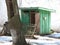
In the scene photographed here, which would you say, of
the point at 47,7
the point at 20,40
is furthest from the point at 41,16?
the point at 20,40

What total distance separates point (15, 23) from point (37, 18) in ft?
10.1

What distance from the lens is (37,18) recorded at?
7883mm

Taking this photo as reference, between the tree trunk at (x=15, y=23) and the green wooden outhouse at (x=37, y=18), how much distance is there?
8.95 ft

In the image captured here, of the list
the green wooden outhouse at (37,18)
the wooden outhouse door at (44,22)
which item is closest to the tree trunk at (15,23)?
the green wooden outhouse at (37,18)

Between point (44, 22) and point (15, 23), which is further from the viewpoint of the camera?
point (44, 22)

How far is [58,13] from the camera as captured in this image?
845 centimetres

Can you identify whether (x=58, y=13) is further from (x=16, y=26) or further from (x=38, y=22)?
(x=16, y=26)

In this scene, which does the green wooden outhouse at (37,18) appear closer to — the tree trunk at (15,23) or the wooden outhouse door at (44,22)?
the wooden outhouse door at (44,22)

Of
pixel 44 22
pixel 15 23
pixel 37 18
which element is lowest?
pixel 44 22

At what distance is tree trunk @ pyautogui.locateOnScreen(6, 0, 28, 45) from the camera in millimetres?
4910

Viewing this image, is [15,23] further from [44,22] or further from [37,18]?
[44,22]

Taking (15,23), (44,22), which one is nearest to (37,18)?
(44,22)

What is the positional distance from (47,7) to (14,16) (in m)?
3.75

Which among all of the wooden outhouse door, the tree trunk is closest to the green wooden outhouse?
the wooden outhouse door
